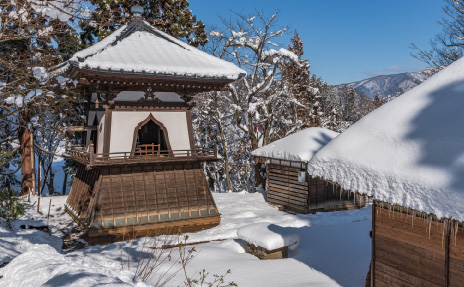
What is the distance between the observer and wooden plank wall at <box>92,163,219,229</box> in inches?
500

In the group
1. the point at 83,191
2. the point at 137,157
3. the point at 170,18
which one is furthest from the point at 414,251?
the point at 170,18

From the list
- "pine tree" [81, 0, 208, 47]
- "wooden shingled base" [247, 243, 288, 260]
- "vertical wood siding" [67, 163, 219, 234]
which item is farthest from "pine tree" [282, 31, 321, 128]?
"wooden shingled base" [247, 243, 288, 260]

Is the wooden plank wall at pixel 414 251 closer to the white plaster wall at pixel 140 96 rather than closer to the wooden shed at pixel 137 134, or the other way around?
the wooden shed at pixel 137 134

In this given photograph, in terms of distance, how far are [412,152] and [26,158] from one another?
69.1 feet

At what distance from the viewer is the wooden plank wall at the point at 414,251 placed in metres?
5.08

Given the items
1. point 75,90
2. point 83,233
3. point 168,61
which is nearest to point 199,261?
point 83,233

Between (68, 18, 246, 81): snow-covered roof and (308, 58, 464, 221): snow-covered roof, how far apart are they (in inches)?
309

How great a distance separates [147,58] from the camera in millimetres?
12852

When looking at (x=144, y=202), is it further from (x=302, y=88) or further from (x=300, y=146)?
(x=302, y=88)

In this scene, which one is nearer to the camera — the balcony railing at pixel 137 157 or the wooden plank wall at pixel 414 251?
the wooden plank wall at pixel 414 251

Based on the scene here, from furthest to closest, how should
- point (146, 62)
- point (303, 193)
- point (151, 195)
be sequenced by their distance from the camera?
point (303, 193) < point (151, 195) < point (146, 62)

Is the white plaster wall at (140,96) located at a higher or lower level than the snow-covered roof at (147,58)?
lower

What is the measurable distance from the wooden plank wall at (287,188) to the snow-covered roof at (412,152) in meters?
10.1

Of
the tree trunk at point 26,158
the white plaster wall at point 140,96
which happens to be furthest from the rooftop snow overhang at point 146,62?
the tree trunk at point 26,158
